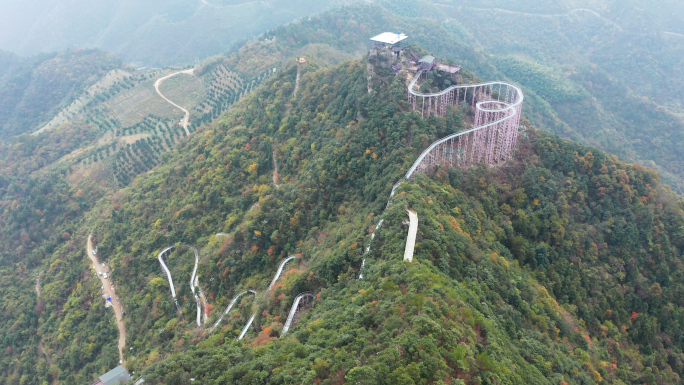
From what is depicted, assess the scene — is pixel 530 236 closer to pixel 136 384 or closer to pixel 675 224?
pixel 675 224

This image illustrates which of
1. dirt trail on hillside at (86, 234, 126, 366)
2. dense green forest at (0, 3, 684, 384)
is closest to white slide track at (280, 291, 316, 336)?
dense green forest at (0, 3, 684, 384)

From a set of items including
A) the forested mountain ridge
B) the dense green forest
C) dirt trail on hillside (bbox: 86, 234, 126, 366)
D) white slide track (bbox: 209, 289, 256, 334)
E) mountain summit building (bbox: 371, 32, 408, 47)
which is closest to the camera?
the forested mountain ridge

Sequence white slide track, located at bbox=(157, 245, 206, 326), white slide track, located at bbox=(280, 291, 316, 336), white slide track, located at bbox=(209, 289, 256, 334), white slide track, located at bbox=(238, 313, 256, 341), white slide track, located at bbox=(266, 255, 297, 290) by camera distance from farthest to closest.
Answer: white slide track, located at bbox=(157, 245, 206, 326), white slide track, located at bbox=(266, 255, 297, 290), white slide track, located at bbox=(209, 289, 256, 334), white slide track, located at bbox=(238, 313, 256, 341), white slide track, located at bbox=(280, 291, 316, 336)

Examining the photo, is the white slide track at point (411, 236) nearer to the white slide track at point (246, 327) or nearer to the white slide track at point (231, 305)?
the white slide track at point (246, 327)

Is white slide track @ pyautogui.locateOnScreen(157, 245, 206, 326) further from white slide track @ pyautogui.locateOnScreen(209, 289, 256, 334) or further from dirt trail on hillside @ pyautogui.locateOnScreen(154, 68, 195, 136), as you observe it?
dirt trail on hillside @ pyautogui.locateOnScreen(154, 68, 195, 136)

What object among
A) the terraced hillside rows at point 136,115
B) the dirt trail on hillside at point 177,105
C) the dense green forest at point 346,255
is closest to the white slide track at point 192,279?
the dense green forest at point 346,255

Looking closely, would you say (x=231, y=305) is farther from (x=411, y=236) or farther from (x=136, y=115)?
(x=136, y=115)

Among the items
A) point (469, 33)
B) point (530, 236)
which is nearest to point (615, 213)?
point (530, 236)

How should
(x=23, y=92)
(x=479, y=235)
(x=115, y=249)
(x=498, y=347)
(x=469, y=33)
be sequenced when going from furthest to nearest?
1. (x=469, y=33)
2. (x=23, y=92)
3. (x=115, y=249)
4. (x=479, y=235)
5. (x=498, y=347)
